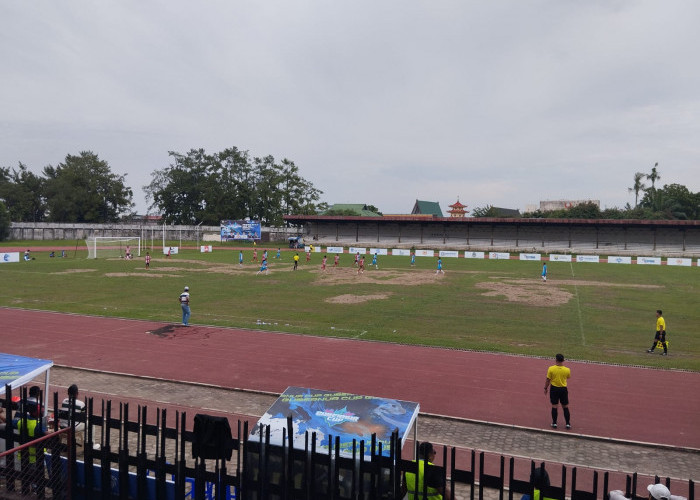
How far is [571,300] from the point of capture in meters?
29.1

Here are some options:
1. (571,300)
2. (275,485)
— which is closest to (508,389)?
(275,485)

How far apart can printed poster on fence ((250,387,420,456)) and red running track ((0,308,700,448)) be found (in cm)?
528

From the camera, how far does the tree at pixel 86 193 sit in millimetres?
95438

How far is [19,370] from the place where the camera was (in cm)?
805

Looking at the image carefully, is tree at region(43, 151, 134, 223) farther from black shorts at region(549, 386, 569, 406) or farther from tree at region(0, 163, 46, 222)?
black shorts at region(549, 386, 569, 406)

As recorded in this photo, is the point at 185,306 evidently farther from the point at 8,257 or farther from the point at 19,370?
the point at 8,257

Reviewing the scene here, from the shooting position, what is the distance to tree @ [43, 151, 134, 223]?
95.4m

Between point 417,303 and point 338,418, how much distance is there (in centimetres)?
2123

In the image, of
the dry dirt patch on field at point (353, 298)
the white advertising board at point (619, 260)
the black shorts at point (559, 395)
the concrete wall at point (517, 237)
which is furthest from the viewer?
the concrete wall at point (517, 237)

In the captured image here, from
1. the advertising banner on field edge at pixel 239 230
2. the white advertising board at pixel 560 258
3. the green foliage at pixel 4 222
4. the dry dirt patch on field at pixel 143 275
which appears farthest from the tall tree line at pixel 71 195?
the white advertising board at pixel 560 258

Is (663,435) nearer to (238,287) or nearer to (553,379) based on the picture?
(553,379)

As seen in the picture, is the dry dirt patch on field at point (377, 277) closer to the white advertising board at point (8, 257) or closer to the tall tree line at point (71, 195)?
the white advertising board at point (8, 257)

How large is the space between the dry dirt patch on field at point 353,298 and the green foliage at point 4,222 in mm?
69686

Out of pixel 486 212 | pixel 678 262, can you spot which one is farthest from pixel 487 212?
pixel 678 262
